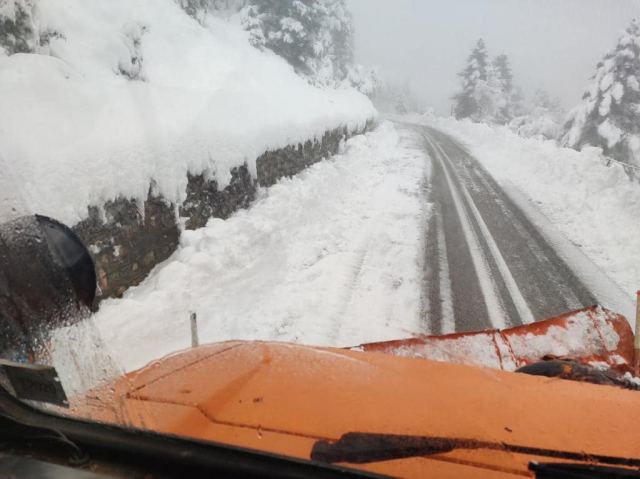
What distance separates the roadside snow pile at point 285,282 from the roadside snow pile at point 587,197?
308 cm

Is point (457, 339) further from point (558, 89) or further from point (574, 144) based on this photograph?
point (558, 89)

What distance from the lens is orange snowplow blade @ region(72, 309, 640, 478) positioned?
48.1 inches

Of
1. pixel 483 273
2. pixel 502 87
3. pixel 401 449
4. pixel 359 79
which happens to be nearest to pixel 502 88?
pixel 502 87

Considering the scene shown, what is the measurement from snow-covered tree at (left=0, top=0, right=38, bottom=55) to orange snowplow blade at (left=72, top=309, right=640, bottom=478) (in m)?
6.51

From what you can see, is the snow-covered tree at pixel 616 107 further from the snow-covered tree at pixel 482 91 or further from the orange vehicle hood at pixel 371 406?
the orange vehicle hood at pixel 371 406

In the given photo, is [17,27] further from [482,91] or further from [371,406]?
[482,91]

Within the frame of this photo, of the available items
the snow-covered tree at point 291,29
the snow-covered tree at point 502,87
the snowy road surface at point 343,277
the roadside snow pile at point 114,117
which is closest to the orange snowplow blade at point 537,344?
the snowy road surface at point 343,277

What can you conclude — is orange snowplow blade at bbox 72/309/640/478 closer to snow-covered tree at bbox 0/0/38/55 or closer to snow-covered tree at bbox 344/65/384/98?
snow-covered tree at bbox 0/0/38/55

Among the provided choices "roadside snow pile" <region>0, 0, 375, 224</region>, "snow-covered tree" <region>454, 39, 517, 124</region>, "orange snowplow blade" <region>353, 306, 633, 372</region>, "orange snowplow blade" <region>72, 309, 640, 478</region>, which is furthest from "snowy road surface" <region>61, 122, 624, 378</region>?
"snow-covered tree" <region>454, 39, 517, 124</region>

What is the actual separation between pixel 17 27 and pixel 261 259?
5.07m

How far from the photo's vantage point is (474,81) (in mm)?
42469

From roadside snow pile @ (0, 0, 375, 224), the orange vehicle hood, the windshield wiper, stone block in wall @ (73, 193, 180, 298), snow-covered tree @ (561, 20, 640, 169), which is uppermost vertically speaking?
snow-covered tree @ (561, 20, 640, 169)

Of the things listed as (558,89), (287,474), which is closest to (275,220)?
(287,474)

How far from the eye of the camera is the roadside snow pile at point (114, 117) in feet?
13.5
